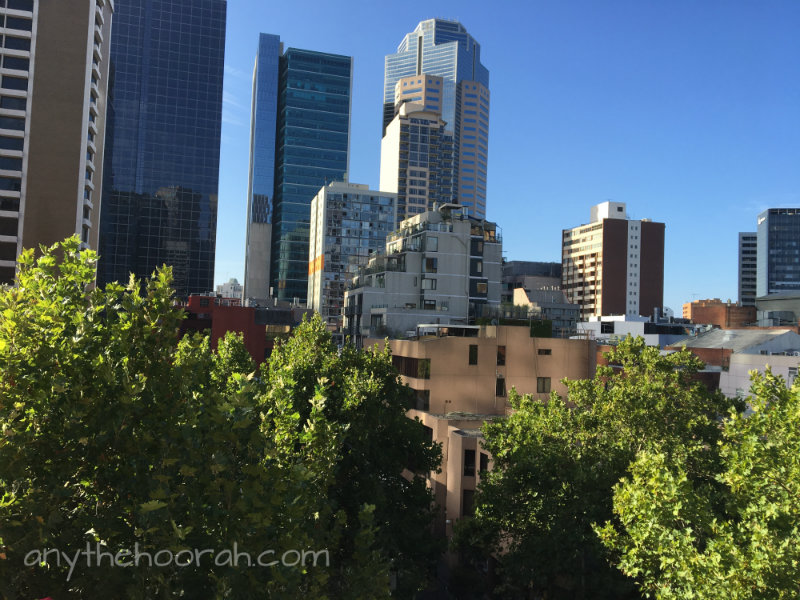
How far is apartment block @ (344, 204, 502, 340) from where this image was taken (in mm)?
70938

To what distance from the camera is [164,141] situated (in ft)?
568

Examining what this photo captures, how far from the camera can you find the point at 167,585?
29.9 ft

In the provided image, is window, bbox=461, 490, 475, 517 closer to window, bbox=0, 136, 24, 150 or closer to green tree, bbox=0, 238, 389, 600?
green tree, bbox=0, 238, 389, 600

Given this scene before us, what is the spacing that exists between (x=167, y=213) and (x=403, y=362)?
464 feet

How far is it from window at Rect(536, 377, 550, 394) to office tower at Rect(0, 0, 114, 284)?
5316 cm

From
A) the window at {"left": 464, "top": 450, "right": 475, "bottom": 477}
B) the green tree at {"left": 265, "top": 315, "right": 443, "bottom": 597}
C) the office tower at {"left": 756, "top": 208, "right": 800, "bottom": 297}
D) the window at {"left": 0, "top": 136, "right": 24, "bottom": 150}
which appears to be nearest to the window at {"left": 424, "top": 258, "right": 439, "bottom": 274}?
the window at {"left": 464, "top": 450, "right": 475, "bottom": 477}

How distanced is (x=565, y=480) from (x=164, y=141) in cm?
17543

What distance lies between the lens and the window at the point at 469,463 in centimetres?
3816

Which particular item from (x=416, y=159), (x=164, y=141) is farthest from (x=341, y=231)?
(x=164, y=141)

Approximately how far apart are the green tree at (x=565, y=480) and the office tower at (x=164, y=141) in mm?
154828

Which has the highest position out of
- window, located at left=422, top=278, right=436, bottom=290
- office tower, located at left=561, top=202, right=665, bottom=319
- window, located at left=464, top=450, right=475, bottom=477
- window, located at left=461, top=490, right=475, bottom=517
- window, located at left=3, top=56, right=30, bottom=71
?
window, located at left=3, top=56, right=30, bottom=71

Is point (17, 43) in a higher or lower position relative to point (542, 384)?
higher

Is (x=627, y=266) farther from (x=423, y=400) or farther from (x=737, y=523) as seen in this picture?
(x=737, y=523)

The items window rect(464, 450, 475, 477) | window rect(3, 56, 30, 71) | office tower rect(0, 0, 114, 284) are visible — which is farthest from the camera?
window rect(3, 56, 30, 71)
